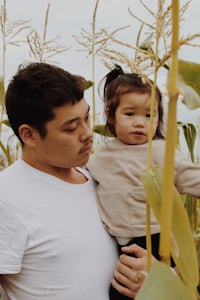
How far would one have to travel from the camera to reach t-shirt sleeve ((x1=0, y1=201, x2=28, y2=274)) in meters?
1.23

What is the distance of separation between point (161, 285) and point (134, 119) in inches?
38.3

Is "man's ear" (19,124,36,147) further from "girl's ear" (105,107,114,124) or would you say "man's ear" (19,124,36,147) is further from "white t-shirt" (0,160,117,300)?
"girl's ear" (105,107,114,124)

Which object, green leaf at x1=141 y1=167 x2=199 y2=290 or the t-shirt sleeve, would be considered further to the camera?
the t-shirt sleeve

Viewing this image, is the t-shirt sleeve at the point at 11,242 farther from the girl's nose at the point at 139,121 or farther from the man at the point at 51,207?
the girl's nose at the point at 139,121

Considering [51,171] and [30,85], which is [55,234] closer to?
[51,171]

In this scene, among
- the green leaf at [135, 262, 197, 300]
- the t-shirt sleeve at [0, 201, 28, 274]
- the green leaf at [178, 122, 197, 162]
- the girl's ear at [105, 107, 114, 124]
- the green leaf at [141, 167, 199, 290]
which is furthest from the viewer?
the green leaf at [178, 122, 197, 162]

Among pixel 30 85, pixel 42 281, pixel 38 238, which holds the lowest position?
pixel 42 281

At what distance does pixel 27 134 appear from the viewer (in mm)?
1415

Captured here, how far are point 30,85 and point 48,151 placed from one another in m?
0.19

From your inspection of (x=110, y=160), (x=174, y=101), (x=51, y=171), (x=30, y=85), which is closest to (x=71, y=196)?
(x=51, y=171)

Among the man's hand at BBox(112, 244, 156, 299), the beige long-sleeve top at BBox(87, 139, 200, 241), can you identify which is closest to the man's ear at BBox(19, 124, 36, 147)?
the beige long-sleeve top at BBox(87, 139, 200, 241)

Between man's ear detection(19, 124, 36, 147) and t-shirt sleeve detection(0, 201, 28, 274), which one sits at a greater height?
man's ear detection(19, 124, 36, 147)

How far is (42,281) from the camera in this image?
129 cm

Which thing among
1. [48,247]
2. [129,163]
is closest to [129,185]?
[129,163]
